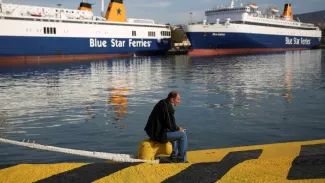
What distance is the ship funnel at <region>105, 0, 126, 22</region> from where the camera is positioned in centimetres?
6994

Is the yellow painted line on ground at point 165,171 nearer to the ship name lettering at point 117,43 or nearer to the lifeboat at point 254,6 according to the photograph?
the ship name lettering at point 117,43

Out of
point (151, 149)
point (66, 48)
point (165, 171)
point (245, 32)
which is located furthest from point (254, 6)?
point (165, 171)

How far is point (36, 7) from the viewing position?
5800 cm

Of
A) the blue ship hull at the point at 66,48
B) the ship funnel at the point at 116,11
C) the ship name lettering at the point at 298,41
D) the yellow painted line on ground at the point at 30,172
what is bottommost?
the yellow painted line on ground at the point at 30,172

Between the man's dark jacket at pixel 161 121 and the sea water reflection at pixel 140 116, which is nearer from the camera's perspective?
the man's dark jacket at pixel 161 121

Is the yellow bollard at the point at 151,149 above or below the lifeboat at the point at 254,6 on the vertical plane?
below

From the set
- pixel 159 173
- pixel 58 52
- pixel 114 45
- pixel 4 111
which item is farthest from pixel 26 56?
pixel 159 173

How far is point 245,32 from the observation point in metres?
73.2

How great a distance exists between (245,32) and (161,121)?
229 feet

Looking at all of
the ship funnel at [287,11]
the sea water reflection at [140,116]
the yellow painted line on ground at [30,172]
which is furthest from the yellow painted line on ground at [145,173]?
the ship funnel at [287,11]

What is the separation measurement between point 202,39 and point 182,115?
56.6 metres

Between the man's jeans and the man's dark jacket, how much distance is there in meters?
0.14

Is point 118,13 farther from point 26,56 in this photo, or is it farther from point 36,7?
point 26,56

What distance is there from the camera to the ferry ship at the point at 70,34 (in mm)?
52781
